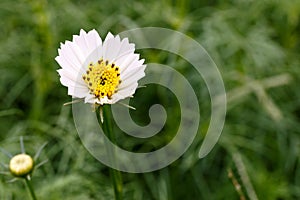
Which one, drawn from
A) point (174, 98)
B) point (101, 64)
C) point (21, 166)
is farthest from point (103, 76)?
point (174, 98)

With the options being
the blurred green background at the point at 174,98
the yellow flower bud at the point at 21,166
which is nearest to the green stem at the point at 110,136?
the yellow flower bud at the point at 21,166

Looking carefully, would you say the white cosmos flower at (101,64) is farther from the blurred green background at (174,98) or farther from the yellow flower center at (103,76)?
the blurred green background at (174,98)

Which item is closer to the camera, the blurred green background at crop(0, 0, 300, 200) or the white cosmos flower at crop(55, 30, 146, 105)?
the white cosmos flower at crop(55, 30, 146, 105)

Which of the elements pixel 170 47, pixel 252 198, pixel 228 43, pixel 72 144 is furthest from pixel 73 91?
pixel 228 43

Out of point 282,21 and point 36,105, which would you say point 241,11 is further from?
point 36,105

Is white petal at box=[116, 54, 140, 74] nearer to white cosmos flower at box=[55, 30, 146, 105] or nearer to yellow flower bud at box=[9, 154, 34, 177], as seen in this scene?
white cosmos flower at box=[55, 30, 146, 105]

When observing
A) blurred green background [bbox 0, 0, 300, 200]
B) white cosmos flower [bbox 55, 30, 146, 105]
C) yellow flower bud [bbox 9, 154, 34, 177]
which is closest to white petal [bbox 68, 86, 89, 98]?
white cosmos flower [bbox 55, 30, 146, 105]
